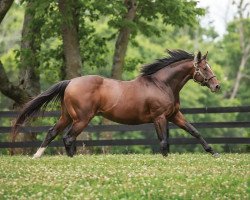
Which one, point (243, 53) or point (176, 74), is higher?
point (176, 74)

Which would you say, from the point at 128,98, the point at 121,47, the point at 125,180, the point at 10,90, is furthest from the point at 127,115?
the point at 121,47

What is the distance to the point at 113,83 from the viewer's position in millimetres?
13641

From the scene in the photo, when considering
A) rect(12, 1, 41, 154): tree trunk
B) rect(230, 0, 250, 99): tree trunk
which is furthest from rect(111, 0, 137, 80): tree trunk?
rect(230, 0, 250, 99): tree trunk

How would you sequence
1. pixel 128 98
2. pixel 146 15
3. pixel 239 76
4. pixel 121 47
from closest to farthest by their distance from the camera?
1. pixel 128 98
2. pixel 121 47
3. pixel 146 15
4. pixel 239 76

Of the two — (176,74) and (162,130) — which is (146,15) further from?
(162,130)

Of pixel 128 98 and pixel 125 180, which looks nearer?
pixel 125 180

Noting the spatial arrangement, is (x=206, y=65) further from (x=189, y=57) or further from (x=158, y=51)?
(x=158, y=51)

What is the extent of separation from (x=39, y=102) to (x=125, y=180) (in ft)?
16.3

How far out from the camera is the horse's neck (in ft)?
46.1

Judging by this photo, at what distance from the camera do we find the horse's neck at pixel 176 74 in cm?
1405

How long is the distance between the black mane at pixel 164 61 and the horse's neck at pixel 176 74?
11 cm

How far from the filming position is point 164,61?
564 inches

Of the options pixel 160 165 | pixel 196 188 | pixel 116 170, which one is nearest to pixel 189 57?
pixel 160 165

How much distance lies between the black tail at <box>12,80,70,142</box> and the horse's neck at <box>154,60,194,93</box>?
2306mm
